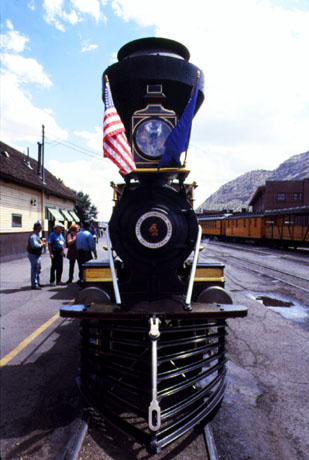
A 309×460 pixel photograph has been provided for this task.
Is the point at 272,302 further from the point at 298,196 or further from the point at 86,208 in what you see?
the point at 86,208

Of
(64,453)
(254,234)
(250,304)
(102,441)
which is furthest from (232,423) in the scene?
(254,234)

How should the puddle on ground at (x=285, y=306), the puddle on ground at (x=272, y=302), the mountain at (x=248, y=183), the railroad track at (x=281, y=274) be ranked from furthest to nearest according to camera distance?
the mountain at (x=248, y=183) → the railroad track at (x=281, y=274) → the puddle on ground at (x=272, y=302) → the puddle on ground at (x=285, y=306)

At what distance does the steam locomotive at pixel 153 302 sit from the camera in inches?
99.1

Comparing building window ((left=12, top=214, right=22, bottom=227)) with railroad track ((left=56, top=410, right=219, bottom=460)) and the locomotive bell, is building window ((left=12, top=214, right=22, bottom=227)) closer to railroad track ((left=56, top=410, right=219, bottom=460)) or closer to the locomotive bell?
the locomotive bell

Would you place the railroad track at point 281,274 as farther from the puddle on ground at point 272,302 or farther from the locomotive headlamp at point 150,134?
the locomotive headlamp at point 150,134

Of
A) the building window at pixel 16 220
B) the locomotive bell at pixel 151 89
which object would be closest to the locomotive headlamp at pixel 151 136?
the locomotive bell at pixel 151 89

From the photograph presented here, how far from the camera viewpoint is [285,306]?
272 inches

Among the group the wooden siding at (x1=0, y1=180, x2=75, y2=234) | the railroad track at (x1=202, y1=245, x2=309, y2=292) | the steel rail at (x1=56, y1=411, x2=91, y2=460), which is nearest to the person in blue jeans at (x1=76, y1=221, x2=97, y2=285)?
the steel rail at (x1=56, y1=411, x2=91, y2=460)

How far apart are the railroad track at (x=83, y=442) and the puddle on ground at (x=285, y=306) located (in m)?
3.69

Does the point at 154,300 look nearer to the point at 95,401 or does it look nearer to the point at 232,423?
the point at 95,401

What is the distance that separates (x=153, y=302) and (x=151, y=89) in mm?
2526

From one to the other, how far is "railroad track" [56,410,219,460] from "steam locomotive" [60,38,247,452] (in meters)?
0.13

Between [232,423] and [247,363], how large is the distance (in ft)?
4.36

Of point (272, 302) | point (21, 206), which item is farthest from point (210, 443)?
point (21, 206)
